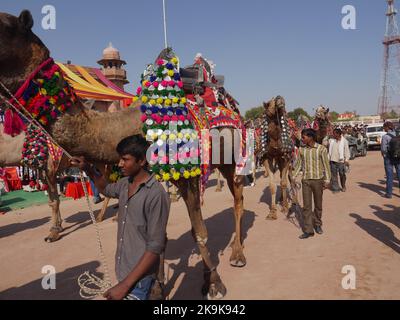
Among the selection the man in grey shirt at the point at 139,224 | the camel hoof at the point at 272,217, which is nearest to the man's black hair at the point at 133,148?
the man in grey shirt at the point at 139,224

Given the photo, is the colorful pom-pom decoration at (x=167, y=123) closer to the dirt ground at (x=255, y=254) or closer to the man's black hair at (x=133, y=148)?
the man's black hair at (x=133, y=148)

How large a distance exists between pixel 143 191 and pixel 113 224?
5.99 m

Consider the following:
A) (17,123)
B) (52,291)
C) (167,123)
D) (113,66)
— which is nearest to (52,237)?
(52,291)

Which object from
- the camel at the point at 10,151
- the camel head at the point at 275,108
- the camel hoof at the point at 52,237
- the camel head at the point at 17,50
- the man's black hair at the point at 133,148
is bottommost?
the camel hoof at the point at 52,237

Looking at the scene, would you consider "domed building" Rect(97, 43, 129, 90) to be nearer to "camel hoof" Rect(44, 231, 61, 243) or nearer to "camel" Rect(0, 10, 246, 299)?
"camel hoof" Rect(44, 231, 61, 243)

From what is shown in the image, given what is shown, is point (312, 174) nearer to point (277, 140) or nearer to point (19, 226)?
point (277, 140)

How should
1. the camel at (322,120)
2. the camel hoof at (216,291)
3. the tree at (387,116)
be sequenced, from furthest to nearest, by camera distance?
1. the tree at (387,116)
2. the camel at (322,120)
3. the camel hoof at (216,291)

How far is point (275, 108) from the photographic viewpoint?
761cm

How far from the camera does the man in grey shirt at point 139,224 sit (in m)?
2.07

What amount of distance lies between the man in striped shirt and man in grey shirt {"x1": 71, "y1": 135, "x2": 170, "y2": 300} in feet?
14.7

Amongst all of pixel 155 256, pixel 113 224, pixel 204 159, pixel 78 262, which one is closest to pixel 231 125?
pixel 204 159

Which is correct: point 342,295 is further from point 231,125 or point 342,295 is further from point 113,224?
point 113,224

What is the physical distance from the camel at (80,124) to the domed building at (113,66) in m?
27.0

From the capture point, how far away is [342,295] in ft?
12.6
